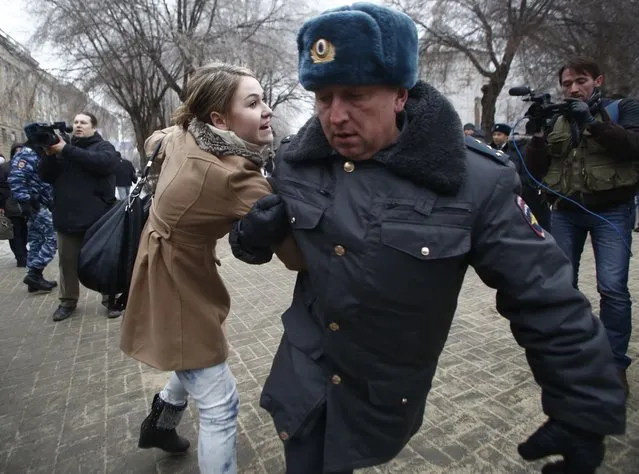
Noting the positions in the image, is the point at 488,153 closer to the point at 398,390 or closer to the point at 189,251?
the point at 398,390

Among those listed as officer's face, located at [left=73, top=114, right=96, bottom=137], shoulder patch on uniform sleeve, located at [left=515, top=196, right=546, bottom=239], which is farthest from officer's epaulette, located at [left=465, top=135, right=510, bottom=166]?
officer's face, located at [left=73, top=114, right=96, bottom=137]

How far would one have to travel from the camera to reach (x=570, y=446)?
122 centimetres

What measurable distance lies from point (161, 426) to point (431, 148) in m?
1.98

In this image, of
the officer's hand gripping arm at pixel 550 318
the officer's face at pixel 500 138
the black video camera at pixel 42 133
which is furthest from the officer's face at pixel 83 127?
the officer's face at pixel 500 138

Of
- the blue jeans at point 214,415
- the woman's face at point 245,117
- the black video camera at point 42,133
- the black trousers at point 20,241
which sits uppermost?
the woman's face at point 245,117

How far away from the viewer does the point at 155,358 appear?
1.85 m

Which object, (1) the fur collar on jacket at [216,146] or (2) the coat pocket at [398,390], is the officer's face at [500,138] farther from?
(2) the coat pocket at [398,390]

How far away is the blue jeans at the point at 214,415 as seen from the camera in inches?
72.1

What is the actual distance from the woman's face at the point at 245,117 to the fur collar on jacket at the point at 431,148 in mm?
667

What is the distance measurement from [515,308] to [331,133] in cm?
74

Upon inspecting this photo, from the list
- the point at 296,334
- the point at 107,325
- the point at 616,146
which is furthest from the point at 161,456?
the point at 616,146

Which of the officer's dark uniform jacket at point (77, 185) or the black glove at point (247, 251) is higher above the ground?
the black glove at point (247, 251)

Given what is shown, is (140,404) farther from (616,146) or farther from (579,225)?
(616,146)

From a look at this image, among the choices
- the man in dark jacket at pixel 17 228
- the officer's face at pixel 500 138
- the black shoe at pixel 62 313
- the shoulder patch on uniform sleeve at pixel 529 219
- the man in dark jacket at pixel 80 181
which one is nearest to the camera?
the shoulder patch on uniform sleeve at pixel 529 219
